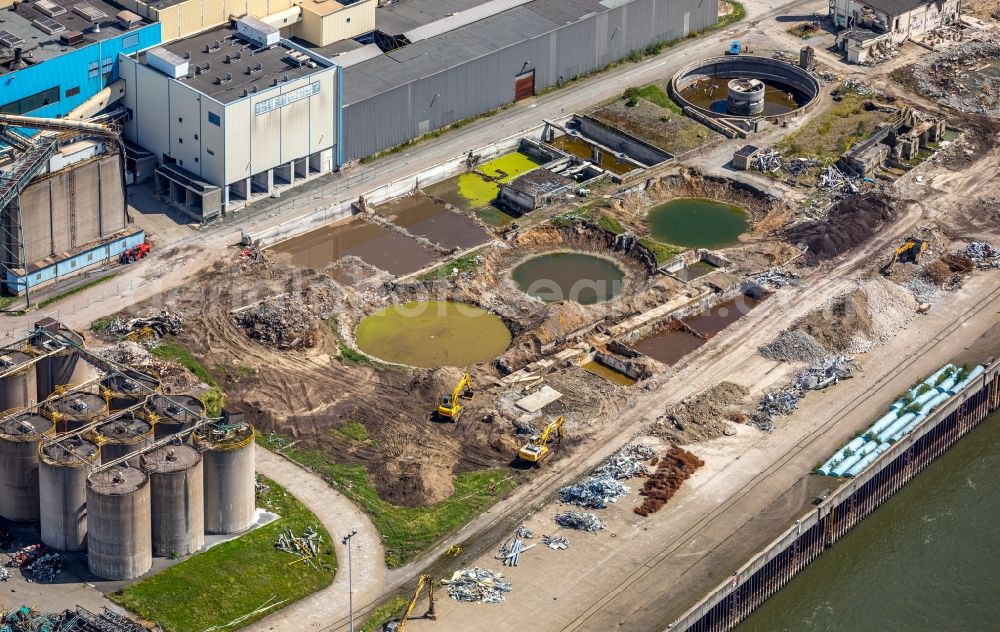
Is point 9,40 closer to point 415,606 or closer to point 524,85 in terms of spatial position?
point 524,85

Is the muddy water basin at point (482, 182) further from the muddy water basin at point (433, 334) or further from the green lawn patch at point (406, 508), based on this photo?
the green lawn patch at point (406, 508)

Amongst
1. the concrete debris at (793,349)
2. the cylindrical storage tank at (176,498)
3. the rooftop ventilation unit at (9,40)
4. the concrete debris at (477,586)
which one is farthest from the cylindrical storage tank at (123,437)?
the concrete debris at (793,349)

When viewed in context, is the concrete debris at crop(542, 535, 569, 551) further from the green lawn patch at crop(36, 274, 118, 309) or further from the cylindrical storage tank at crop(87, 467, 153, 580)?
the green lawn patch at crop(36, 274, 118, 309)

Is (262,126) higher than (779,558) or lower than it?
higher

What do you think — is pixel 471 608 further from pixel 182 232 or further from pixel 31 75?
pixel 31 75

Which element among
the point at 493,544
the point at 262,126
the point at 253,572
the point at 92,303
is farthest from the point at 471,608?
the point at 262,126

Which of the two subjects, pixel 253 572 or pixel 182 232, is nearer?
pixel 253 572
